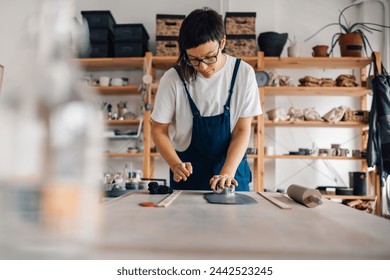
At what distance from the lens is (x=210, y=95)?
4.84ft

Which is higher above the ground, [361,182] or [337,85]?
[337,85]

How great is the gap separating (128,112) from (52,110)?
2.99 metres

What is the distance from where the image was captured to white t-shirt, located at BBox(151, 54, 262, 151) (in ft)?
4.81

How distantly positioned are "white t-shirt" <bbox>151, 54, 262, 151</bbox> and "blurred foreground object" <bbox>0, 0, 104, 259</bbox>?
115cm

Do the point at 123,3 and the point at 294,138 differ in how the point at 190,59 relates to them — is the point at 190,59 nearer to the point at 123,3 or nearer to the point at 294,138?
the point at 294,138

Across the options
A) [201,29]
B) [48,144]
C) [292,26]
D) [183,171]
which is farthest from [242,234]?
[292,26]

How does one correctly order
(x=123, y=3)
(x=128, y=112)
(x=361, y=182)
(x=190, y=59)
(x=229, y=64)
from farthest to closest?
(x=123, y=3), (x=128, y=112), (x=361, y=182), (x=229, y=64), (x=190, y=59)

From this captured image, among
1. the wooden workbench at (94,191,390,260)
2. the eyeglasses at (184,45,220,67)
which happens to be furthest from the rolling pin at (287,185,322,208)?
the eyeglasses at (184,45,220,67)

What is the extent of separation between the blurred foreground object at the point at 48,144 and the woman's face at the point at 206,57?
3.23ft

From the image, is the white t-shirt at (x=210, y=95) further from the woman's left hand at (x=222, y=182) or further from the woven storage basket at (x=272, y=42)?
the woven storage basket at (x=272, y=42)

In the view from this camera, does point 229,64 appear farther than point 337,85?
No

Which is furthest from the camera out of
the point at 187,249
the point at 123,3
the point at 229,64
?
the point at 123,3
